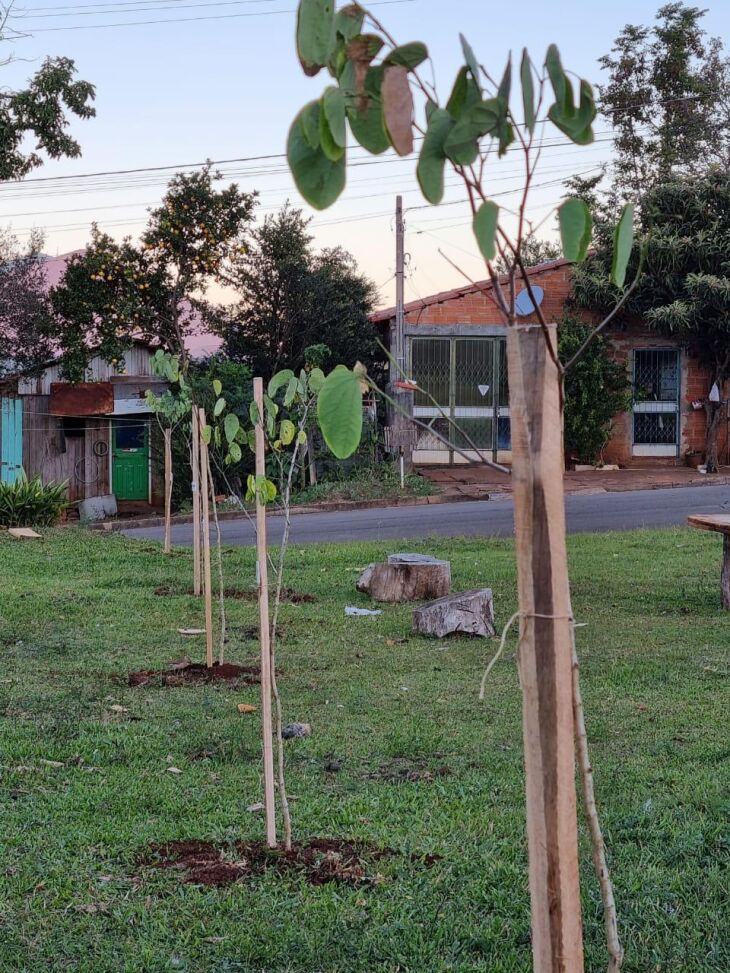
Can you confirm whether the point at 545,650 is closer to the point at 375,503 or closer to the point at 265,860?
the point at 265,860

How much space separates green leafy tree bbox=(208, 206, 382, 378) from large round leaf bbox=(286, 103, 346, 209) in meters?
19.7

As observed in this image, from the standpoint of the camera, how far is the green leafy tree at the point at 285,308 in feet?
69.6

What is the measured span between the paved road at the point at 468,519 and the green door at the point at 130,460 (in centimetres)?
485

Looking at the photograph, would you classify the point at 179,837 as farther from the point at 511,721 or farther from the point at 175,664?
the point at 175,664

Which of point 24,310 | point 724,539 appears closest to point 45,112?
point 24,310

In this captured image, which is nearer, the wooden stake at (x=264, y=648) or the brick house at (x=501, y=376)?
the wooden stake at (x=264, y=648)

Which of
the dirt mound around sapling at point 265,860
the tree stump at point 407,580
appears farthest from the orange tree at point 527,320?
the tree stump at point 407,580

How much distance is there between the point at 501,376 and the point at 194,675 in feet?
53.0

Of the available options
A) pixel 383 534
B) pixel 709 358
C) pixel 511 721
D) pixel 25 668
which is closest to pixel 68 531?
pixel 383 534

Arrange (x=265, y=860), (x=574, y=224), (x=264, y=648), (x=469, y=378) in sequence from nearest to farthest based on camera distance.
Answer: (x=574, y=224)
(x=265, y=860)
(x=264, y=648)
(x=469, y=378)

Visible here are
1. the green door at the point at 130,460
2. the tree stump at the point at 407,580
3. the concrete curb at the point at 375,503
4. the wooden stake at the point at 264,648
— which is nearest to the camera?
the wooden stake at the point at 264,648

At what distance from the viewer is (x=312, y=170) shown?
1.51 meters

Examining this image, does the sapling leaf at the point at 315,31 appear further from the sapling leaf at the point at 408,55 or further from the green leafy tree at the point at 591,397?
the green leafy tree at the point at 591,397

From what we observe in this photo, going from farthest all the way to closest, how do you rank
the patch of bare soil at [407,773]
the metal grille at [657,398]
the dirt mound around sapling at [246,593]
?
the metal grille at [657,398] → the dirt mound around sapling at [246,593] → the patch of bare soil at [407,773]
